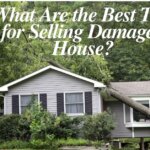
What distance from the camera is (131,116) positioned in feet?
104

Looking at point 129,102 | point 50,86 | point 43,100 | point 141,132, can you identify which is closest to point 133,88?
point 129,102

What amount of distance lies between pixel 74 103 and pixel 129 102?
3.11 m

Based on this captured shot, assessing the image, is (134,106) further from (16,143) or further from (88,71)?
(88,71)

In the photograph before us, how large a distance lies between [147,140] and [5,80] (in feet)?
34.5

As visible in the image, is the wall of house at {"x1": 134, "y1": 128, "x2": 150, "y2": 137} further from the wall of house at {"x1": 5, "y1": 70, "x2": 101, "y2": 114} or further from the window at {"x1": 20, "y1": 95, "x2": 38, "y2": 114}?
the window at {"x1": 20, "y1": 95, "x2": 38, "y2": 114}

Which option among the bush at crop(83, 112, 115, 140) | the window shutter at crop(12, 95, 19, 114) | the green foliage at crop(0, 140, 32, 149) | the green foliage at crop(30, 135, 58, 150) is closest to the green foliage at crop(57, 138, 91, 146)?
the green foliage at crop(30, 135, 58, 150)

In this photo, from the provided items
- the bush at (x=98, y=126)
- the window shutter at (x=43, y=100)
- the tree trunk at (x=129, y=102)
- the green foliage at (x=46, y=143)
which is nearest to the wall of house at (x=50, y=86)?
the window shutter at (x=43, y=100)

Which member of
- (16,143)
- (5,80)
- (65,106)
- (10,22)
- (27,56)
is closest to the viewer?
(16,143)

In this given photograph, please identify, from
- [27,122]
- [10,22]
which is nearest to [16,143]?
[27,122]

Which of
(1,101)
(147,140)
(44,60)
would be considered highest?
(44,60)

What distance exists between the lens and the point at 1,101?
41.4m

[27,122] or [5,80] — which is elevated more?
[5,80]

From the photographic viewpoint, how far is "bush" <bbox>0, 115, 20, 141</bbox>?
29.4 m

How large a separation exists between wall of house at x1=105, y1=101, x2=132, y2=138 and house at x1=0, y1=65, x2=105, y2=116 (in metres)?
2.20
